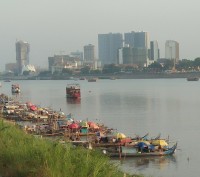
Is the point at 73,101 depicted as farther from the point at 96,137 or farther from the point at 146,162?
the point at 146,162

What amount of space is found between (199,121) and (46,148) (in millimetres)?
31982

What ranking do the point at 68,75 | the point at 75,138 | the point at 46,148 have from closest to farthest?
the point at 46,148
the point at 75,138
the point at 68,75

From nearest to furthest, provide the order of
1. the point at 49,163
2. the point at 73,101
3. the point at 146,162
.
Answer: the point at 49,163, the point at 146,162, the point at 73,101

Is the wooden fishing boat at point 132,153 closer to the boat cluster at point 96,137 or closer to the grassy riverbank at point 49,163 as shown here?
the boat cluster at point 96,137

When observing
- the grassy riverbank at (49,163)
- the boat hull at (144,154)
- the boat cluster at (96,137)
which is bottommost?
the boat hull at (144,154)

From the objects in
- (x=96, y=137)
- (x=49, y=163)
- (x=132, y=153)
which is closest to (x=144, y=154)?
(x=132, y=153)

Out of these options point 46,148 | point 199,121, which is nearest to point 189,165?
point 46,148

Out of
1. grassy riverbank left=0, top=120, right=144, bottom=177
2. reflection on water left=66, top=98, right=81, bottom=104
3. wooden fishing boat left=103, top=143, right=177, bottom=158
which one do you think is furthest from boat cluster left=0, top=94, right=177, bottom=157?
reflection on water left=66, top=98, right=81, bottom=104

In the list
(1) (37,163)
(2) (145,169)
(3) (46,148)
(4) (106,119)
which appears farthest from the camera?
(4) (106,119)

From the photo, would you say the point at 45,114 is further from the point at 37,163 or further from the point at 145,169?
the point at 37,163

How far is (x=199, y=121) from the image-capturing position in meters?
40.2

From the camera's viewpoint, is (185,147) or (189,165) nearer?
(189,165)

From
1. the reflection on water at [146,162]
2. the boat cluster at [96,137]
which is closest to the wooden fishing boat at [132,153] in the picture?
the boat cluster at [96,137]

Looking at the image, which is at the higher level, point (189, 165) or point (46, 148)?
point (46, 148)
